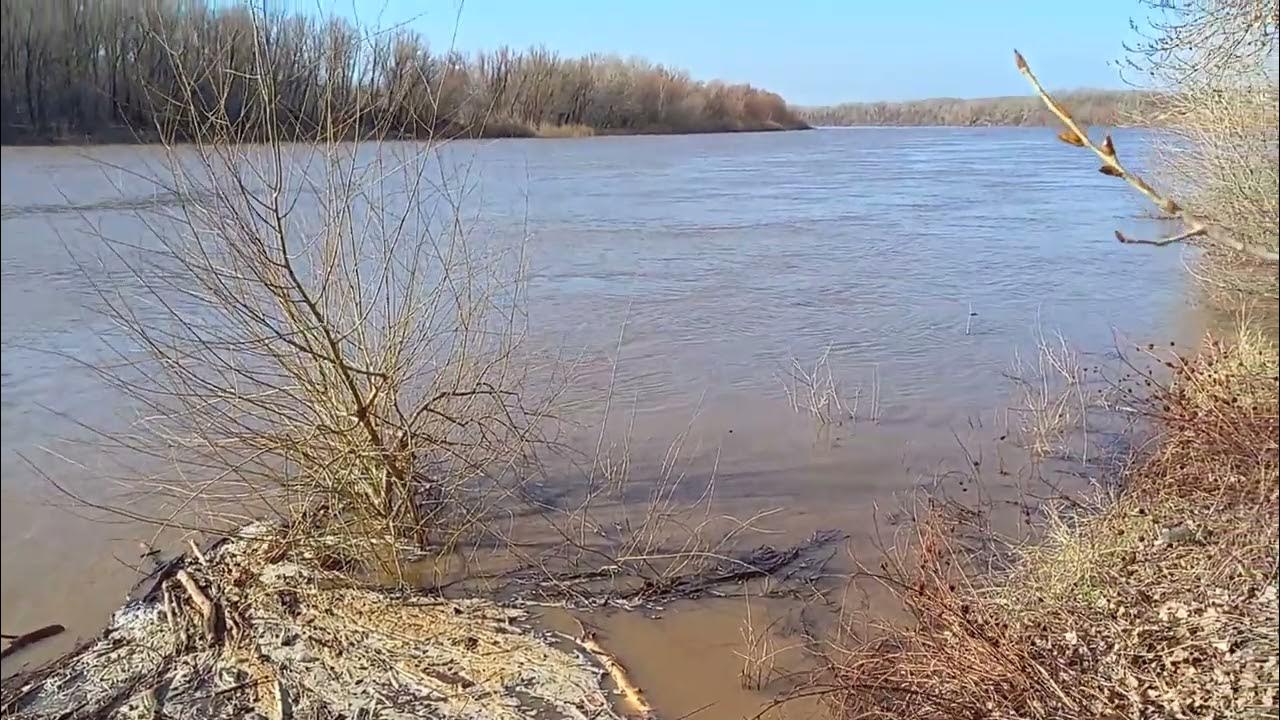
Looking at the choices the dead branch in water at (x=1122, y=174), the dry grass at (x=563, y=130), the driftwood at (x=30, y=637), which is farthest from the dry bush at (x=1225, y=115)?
the dry grass at (x=563, y=130)

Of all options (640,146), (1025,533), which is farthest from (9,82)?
(640,146)

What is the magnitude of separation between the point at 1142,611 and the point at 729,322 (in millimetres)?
6925

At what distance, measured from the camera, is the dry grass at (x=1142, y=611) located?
311 centimetres

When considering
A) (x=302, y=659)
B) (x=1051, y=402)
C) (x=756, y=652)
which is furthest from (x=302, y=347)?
(x=1051, y=402)

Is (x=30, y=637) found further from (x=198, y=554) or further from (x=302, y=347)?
(x=302, y=347)

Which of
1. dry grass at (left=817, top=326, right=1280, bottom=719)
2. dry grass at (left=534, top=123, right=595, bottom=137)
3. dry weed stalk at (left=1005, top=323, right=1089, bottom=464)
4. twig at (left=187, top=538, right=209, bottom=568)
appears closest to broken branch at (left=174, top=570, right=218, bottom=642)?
twig at (left=187, top=538, right=209, bottom=568)

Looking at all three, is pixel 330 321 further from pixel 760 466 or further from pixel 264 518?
pixel 760 466

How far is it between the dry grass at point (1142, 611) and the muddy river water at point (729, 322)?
822mm

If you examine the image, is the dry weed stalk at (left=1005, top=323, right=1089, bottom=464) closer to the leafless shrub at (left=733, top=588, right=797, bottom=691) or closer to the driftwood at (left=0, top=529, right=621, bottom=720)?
the leafless shrub at (left=733, top=588, right=797, bottom=691)

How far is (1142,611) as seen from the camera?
3596 mm

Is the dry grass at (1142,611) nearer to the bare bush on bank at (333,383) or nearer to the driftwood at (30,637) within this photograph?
the bare bush on bank at (333,383)

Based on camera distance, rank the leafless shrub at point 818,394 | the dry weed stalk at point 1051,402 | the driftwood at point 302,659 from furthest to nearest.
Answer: the leafless shrub at point 818,394 < the dry weed stalk at point 1051,402 < the driftwood at point 302,659

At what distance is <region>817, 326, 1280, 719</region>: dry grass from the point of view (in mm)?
3113

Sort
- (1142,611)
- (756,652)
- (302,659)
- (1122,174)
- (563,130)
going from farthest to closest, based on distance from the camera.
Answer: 1. (563,130)
2. (756,652)
3. (302,659)
4. (1142,611)
5. (1122,174)
